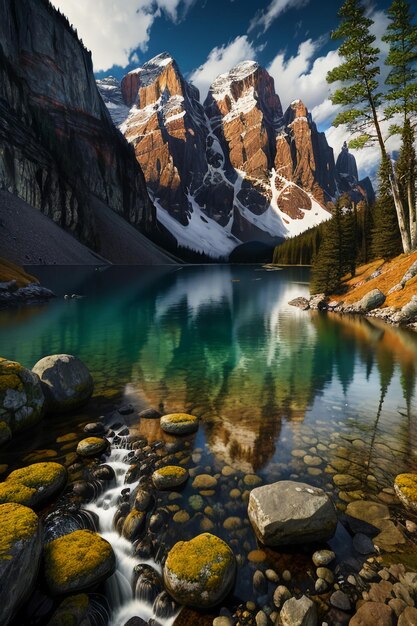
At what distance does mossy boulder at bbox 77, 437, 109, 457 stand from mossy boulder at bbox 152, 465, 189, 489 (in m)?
2.15

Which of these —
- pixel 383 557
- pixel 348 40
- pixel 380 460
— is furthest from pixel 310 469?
pixel 348 40

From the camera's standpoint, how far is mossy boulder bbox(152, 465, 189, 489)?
7996 mm

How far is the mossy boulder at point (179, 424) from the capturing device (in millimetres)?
10688

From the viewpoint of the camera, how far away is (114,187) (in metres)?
176

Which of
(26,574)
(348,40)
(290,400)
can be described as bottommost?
(290,400)

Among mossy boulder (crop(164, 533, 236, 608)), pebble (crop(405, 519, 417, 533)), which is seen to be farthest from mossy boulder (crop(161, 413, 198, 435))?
pebble (crop(405, 519, 417, 533))

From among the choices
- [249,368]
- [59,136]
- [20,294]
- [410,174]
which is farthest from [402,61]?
[59,136]

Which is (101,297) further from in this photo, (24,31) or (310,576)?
(24,31)

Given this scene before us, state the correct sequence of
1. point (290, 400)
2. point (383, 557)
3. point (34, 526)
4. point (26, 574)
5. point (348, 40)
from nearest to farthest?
point (26, 574) < point (34, 526) < point (383, 557) < point (290, 400) < point (348, 40)

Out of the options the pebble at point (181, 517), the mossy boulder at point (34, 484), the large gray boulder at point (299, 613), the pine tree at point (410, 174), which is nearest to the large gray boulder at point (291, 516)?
the large gray boulder at point (299, 613)

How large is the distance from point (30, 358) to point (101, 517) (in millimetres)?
14385

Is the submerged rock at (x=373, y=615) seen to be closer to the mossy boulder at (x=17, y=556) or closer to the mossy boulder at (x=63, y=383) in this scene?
the mossy boulder at (x=17, y=556)

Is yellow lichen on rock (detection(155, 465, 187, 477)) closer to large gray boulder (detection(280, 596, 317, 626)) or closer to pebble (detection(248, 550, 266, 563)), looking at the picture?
pebble (detection(248, 550, 266, 563))

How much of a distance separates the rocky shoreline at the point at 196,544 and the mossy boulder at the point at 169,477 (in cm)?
3
